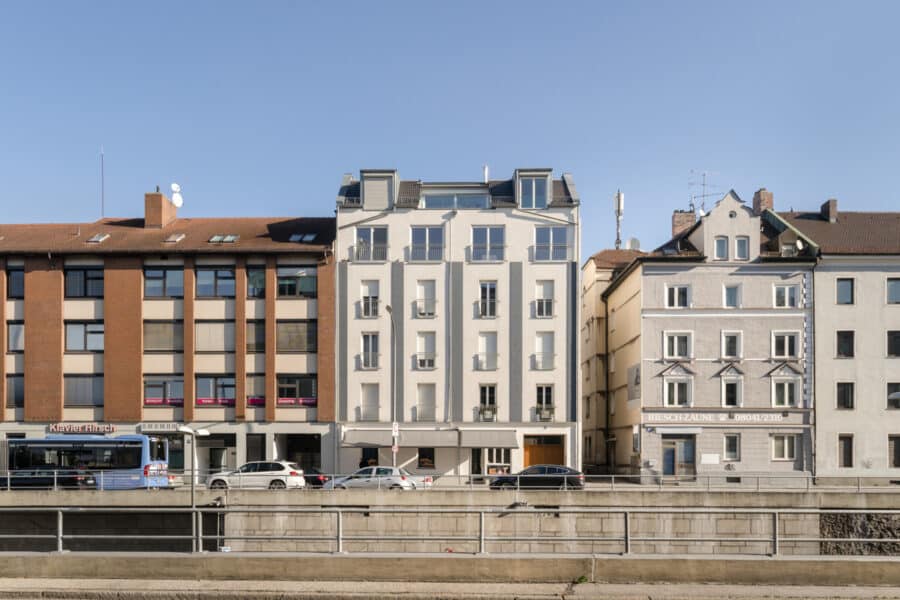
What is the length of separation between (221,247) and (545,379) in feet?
66.5

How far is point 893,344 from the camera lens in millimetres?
48250

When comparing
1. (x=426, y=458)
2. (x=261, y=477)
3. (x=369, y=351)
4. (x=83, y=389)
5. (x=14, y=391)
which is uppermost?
(x=369, y=351)

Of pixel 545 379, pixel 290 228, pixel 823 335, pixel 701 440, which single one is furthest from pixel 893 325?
pixel 290 228

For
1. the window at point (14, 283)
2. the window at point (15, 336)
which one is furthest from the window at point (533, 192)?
the window at point (15, 336)

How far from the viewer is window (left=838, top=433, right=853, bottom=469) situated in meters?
47.9

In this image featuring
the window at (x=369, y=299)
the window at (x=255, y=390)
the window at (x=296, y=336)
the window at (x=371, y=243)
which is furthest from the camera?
the window at (x=371, y=243)

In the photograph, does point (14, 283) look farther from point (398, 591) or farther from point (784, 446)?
point (398, 591)

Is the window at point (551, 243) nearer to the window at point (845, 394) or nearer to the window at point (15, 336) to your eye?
the window at point (845, 394)

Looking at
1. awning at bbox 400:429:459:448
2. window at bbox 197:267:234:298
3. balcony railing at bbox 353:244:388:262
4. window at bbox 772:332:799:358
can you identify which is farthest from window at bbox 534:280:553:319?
window at bbox 197:267:234:298

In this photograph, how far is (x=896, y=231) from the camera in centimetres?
5069

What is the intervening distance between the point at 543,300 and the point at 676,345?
7986 millimetres

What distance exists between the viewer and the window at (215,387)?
5003 centimetres

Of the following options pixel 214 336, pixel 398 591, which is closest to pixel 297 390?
pixel 214 336

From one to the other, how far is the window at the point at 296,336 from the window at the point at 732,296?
23682mm
